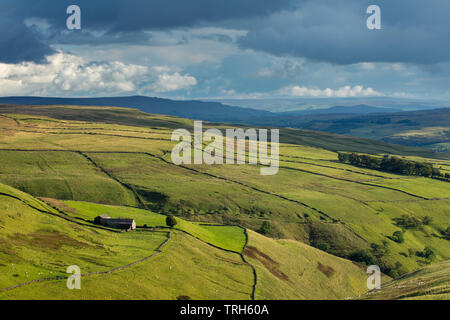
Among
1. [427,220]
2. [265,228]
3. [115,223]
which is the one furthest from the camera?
[427,220]

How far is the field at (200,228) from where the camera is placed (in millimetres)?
71062

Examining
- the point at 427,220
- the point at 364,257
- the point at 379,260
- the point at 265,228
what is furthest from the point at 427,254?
the point at 265,228

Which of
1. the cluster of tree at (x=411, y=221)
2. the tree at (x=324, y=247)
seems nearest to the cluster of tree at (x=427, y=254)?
the cluster of tree at (x=411, y=221)

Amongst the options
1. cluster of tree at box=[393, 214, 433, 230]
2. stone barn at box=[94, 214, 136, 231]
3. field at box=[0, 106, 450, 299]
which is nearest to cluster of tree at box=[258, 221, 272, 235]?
field at box=[0, 106, 450, 299]

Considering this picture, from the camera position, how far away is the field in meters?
71.1

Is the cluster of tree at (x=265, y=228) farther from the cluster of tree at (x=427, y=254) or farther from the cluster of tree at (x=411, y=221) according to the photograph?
the cluster of tree at (x=411, y=221)

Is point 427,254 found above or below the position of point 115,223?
below

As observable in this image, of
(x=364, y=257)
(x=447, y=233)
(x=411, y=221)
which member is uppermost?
(x=411, y=221)

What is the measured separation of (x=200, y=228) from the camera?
4380 inches

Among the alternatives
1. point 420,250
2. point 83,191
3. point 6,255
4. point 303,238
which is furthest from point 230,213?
point 6,255

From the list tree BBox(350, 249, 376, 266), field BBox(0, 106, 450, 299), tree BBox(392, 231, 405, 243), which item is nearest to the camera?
field BBox(0, 106, 450, 299)

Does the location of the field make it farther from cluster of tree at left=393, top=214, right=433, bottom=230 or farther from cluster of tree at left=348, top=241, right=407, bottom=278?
cluster of tree at left=393, top=214, right=433, bottom=230

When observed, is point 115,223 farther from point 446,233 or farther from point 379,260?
point 446,233
